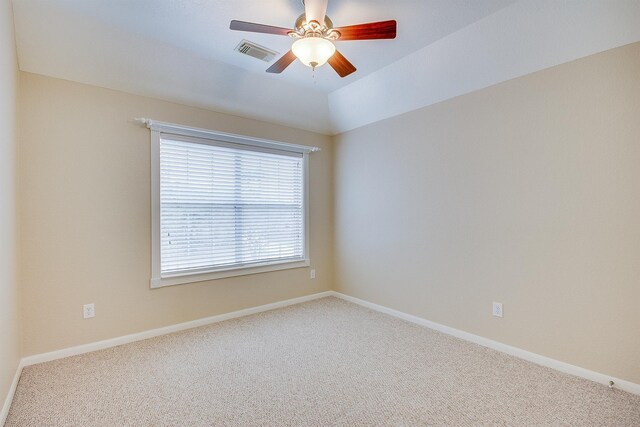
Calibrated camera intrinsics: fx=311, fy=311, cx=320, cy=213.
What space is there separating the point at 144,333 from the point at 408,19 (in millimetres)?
3536

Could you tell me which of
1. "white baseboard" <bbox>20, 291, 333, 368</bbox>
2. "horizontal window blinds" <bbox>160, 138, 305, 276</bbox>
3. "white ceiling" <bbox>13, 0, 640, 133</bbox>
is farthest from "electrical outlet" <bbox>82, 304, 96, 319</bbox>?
"white ceiling" <bbox>13, 0, 640, 133</bbox>

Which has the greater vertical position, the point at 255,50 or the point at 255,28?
the point at 255,50

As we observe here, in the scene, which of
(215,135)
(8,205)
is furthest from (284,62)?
(8,205)

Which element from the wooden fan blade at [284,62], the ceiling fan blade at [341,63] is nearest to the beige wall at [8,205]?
the wooden fan blade at [284,62]

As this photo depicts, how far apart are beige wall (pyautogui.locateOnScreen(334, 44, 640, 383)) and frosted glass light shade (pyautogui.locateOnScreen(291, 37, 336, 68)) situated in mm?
1652

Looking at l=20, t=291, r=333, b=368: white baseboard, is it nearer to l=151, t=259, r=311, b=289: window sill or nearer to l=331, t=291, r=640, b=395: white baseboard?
l=151, t=259, r=311, b=289: window sill

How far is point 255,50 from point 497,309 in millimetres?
3116

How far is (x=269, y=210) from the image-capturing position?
3.85 meters

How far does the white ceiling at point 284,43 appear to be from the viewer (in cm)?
214

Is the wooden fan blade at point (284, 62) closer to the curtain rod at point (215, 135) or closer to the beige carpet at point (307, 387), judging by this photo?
the curtain rod at point (215, 135)

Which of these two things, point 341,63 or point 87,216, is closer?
point 341,63

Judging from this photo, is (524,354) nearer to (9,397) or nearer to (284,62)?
(284,62)

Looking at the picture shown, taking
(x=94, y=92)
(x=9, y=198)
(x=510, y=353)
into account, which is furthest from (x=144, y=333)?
(x=510, y=353)

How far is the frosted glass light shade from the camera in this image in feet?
6.21
